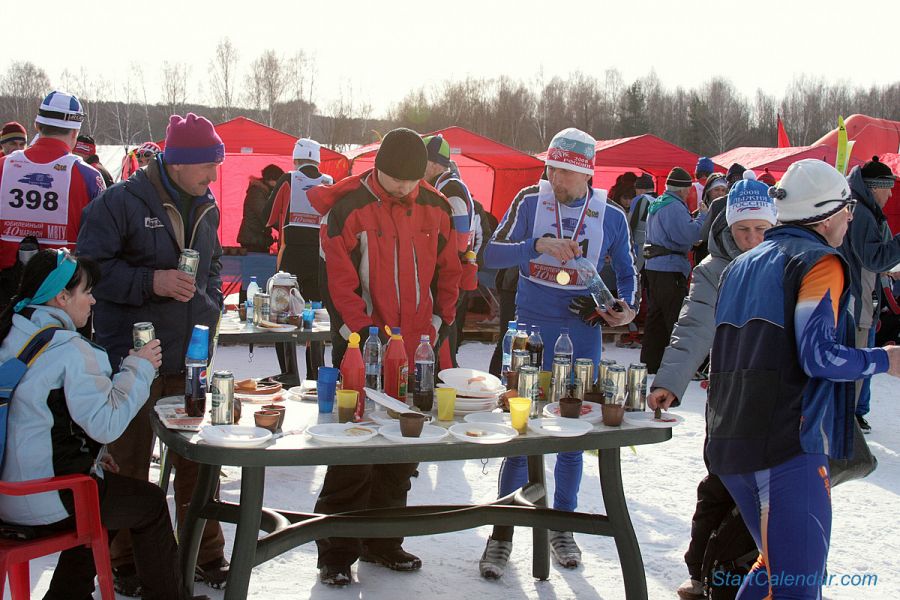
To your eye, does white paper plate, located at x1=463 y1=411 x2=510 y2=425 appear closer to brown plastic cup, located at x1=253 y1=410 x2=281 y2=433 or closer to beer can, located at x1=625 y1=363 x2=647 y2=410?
beer can, located at x1=625 y1=363 x2=647 y2=410

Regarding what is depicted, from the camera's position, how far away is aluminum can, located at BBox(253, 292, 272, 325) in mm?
5809

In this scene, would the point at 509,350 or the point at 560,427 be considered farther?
the point at 509,350

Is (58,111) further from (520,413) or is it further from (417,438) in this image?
(520,413)

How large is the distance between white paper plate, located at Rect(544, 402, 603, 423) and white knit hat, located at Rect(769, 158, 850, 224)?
108cm

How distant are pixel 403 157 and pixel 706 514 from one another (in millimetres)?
2069

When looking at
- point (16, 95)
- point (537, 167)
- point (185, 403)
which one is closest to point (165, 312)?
point (185, 403)

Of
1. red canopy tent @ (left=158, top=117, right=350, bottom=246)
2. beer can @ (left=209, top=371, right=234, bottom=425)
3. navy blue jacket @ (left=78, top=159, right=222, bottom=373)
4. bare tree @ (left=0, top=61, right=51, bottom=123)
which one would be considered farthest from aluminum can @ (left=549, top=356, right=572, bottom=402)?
bare tree @ (left=0, top=61, right=51, bottom=123)

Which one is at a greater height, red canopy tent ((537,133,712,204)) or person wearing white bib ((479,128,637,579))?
red canopy tent ((537,133,712,204))

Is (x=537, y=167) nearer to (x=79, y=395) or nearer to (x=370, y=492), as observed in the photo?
(x=370, y=492)

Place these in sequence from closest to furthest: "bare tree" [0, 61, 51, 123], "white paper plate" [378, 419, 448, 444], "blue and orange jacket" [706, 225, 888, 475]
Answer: "blue and orange jacket" [706, 225, 888, 475] < "white paper plate" [378, 419, 448, 444] < "bare tree" [0, 61, 51, 123]

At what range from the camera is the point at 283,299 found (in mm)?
5879

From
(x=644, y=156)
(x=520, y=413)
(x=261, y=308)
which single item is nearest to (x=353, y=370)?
(x=520, y=413)

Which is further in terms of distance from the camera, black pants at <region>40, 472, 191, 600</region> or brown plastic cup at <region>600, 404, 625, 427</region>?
brown plastic cup at <region>600, 404, 625, 427</region>

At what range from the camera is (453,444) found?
2.93m
